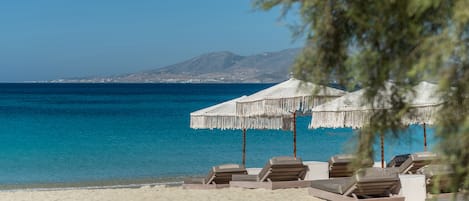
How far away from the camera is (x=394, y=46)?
114 inches

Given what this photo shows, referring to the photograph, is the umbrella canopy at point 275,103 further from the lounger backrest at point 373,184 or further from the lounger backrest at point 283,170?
the lounger backrest at point 373,184

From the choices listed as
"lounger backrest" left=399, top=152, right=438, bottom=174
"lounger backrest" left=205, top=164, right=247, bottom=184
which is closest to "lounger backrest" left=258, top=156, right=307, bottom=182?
"lounger backrest" left=205, top=164, right=247, bottom=184

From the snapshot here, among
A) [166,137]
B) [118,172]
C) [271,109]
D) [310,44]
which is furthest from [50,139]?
[310,44]

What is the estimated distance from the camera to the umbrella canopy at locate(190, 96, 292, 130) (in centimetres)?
1055

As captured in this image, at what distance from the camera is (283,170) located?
31.3 feet

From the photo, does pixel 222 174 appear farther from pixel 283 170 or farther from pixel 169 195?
pixel 283 170

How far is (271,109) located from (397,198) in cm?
252

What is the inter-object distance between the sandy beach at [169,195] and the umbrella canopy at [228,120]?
1.09 m

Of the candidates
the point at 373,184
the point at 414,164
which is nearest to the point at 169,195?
the point at 373,184

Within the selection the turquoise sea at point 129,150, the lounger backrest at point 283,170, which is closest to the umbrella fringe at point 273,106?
A: the lounger backrest at point 283,170

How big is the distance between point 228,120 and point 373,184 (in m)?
3.36

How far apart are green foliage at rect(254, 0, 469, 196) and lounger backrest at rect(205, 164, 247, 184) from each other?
696 centimetres

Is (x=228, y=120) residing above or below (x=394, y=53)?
below

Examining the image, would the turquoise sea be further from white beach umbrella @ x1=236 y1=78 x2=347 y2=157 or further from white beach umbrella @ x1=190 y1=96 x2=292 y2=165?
white beach umbrella @ x1=236 y1=78 x2=347 y2=157
